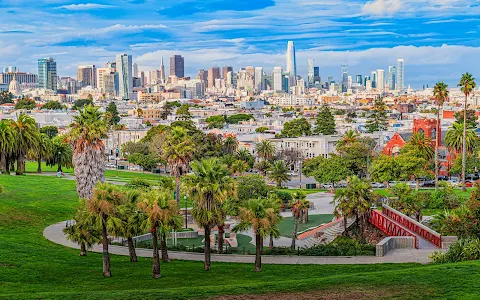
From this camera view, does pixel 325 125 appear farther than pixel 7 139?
Yes

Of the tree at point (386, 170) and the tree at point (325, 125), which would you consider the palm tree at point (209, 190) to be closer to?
the tree at point (386, 170)

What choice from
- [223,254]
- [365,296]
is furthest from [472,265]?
[223,254]

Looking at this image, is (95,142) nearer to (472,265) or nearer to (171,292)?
(171,292)

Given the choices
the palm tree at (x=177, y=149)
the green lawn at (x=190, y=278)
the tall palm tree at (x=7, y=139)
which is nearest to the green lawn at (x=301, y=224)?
the palm tree at (x=177, y=149)

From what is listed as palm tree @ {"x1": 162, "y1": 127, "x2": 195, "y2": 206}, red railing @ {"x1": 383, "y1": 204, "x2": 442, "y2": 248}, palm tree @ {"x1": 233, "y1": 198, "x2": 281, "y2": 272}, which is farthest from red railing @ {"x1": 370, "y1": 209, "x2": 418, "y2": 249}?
palm tree @ {"x1": 162, "y1": 127, "x2": 195, "y2": 206}

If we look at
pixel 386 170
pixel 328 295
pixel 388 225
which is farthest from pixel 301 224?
pixel 328 295

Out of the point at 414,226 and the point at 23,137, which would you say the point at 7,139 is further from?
the point at 414,226

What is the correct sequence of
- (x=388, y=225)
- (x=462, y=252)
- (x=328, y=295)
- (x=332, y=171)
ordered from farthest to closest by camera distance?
(x=332, y=171)
(x=388, y=225)
(x=462, y=252)
(x=328, y=295)
